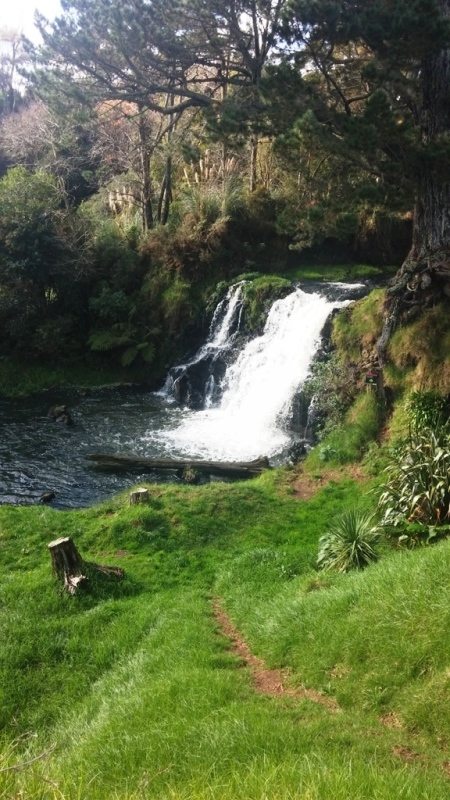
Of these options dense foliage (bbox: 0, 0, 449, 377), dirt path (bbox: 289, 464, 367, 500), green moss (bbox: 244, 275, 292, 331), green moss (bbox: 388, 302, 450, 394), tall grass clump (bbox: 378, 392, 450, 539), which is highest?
dense foliage (bbox: 0, 0, 449, 377)

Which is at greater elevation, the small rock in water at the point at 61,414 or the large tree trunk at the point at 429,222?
the large tree trunk at the point at 429,222

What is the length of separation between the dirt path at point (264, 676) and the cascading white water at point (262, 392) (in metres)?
7.59

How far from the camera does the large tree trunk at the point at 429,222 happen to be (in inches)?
418

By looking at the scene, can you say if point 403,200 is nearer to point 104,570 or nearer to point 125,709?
point 104,570

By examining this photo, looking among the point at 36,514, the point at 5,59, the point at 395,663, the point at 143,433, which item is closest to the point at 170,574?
the point at 36,514

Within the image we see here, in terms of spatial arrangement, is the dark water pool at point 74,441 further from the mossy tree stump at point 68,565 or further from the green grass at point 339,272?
the green grass at point 339,272

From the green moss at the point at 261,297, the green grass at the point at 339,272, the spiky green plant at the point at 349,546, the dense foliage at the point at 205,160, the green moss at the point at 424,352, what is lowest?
the spiky green plant at the point at 349,546

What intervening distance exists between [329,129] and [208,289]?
11508mm

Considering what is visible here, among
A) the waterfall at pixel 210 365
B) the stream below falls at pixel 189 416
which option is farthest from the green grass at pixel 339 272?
the waterfall at pixel 210 365

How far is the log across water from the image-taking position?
12758 millimetres

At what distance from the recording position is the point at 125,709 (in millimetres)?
4453

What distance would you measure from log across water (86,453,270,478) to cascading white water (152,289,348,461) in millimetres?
691

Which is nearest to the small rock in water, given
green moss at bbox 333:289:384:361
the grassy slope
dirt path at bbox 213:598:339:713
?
the grassy slope

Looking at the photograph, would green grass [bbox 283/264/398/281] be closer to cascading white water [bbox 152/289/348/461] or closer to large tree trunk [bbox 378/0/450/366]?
cascading white water [bbox 152/289/348/461]
